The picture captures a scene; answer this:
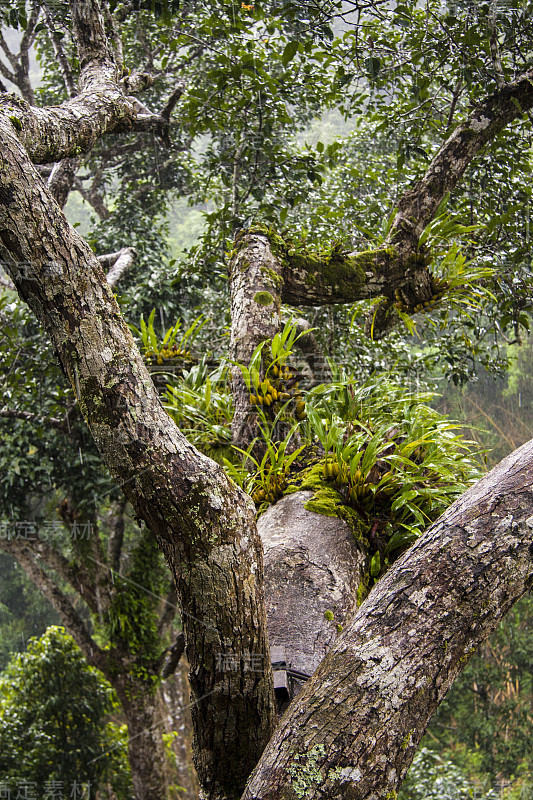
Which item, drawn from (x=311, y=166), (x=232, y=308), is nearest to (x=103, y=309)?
(x=232, y=308)

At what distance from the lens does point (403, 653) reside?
1.00 metres

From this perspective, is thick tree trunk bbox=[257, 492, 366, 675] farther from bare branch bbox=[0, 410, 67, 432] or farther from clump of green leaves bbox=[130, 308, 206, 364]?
bare branch bbox=[0, 410, 67, 432]

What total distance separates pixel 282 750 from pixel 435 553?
0.43 m

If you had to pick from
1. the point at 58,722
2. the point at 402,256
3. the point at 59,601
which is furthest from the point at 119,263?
the point at 58,722

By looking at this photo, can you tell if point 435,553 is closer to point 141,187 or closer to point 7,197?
point 7,197

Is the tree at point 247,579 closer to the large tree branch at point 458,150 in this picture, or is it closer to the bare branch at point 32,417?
the large tree branch at point 458,150

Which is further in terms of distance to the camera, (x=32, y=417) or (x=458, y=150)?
(x=32, y=417)

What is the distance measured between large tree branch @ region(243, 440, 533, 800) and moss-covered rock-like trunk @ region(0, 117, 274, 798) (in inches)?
7.9

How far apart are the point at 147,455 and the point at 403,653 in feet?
1.93

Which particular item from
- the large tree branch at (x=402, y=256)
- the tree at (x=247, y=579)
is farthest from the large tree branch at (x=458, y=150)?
the tree at (x=247, y=579)

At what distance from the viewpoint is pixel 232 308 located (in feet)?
8.95

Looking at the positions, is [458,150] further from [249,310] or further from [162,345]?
[162,345]

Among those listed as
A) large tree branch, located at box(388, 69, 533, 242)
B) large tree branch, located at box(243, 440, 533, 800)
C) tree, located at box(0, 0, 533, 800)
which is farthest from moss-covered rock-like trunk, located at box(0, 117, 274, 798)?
large tree branch, located at box(388, 69, 533, 242)

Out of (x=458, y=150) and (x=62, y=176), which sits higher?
(x=62, y=176)
